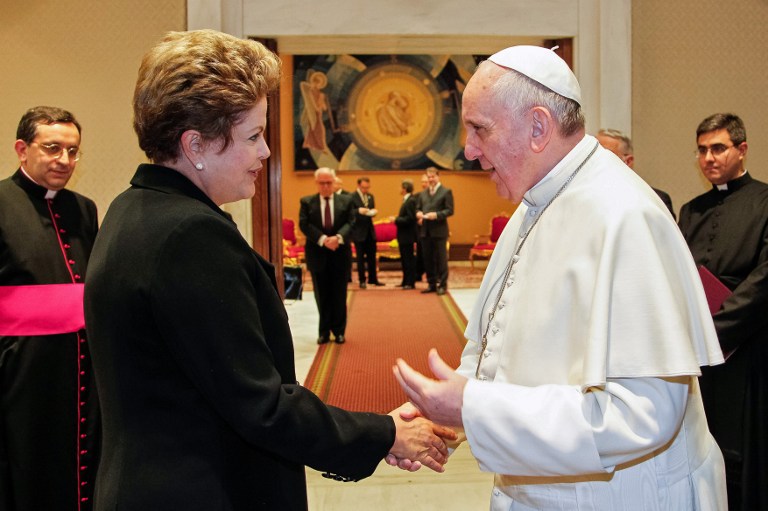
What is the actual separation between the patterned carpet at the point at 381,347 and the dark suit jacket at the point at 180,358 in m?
4.13

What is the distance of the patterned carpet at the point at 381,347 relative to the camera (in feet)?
20.1

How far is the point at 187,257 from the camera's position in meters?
1.48

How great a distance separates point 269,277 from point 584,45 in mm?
5028

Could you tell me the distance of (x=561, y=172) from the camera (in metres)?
1.75

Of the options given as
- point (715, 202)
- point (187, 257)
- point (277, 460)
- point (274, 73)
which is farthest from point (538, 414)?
point (715, 202)

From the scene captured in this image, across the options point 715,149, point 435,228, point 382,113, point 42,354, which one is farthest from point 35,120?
point 382,113

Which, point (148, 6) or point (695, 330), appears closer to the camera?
point (695, 330)

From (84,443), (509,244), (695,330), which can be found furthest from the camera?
(84,443)

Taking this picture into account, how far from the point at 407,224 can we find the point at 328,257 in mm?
4837

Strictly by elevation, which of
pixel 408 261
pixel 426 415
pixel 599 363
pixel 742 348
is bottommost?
pixel 408 261

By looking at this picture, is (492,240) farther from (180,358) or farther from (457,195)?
(180,358)

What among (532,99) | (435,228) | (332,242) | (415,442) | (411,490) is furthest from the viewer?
(435,228)

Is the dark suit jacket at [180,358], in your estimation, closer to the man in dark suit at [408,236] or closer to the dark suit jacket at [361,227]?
the dark suit jacket at [361,227]

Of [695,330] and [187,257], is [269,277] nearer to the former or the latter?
[187,257]
